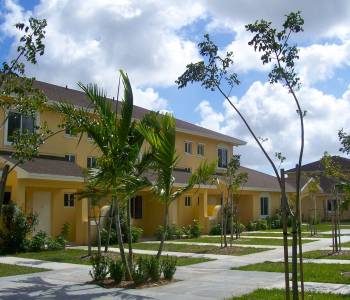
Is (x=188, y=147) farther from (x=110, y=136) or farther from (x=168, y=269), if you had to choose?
(x=110, y=136)

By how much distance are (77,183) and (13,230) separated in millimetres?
3731

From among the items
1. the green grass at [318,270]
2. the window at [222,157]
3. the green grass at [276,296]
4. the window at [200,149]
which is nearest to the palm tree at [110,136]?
the green grass at [276,296]

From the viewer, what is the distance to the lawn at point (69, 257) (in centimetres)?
1683

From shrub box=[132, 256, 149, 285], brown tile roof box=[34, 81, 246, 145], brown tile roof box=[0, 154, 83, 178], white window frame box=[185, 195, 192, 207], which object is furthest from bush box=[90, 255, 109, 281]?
white window frame box=[185, 195, 192, 207]

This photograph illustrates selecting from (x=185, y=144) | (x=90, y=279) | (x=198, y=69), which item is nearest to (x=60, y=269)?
(x=90, y=279)

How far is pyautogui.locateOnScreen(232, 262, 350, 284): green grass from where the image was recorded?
1261cm

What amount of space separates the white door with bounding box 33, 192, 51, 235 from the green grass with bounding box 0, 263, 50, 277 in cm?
720

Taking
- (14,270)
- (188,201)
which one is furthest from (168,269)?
(188,201)

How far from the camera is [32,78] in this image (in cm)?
896

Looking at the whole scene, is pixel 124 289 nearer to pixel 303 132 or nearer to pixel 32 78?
pixel 32 78

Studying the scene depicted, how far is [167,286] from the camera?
1204 centimetres

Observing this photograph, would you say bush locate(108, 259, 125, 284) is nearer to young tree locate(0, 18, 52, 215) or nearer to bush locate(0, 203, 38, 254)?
young tree locate(0, 18, 52, 215)

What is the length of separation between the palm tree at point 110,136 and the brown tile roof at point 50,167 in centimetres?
910

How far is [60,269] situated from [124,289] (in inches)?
156
